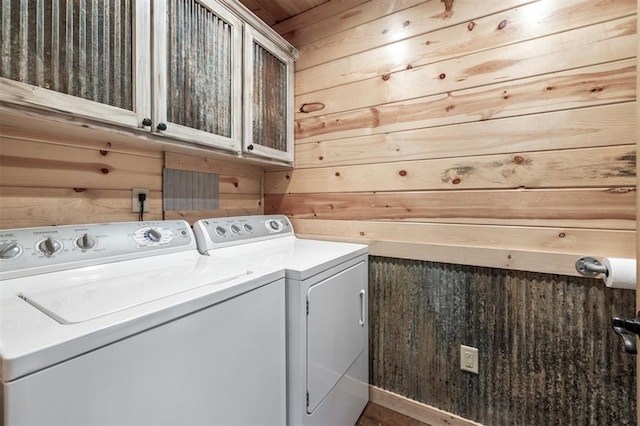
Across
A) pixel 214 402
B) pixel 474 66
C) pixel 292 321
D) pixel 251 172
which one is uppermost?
pixel 474 66

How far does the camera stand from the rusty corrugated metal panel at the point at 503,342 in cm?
120

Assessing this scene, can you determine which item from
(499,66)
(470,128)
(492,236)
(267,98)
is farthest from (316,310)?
(499,66)

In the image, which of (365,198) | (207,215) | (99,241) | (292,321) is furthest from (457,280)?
(99,241)

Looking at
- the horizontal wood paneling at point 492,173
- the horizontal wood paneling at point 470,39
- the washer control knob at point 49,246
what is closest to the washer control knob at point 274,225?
the horizontal wood paneling at point 492,173

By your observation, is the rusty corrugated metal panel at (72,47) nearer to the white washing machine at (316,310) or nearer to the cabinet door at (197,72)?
the cabinet door at (197,72)

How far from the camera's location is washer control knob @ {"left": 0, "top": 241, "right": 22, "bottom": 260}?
866 mm

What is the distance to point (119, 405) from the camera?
23.7 inches

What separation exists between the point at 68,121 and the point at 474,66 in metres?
1.72

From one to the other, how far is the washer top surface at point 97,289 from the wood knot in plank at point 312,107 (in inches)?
45.9

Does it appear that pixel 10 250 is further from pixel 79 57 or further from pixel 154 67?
pixel 154 67

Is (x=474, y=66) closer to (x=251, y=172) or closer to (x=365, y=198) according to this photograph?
(x=365, y=198)

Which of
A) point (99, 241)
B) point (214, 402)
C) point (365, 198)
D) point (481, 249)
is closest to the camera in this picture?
point (214, 402)

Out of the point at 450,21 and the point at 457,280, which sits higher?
the point at 450,21

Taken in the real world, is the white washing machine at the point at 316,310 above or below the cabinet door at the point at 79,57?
below
